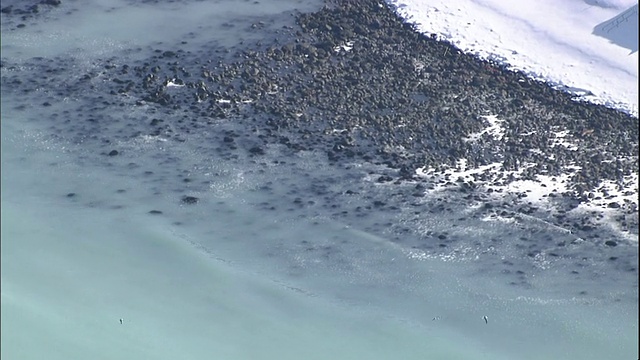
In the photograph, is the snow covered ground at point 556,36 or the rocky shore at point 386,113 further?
the snow covered ground at point 556,36

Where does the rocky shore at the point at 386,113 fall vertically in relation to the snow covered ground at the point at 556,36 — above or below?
below

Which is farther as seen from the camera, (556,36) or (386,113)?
(556,36)

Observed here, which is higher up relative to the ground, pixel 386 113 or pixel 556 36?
pixel 556 36

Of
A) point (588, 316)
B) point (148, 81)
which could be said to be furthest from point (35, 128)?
point (588, 316)

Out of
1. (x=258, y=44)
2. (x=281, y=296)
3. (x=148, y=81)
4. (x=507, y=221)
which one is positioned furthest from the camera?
(x=258, y=44)

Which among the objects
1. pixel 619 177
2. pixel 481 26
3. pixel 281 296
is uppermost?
pixel 481 26

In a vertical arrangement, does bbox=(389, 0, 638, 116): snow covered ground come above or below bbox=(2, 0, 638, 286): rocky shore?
above

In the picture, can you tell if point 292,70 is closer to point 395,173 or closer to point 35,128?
point 395,173

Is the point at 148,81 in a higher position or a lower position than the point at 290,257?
higher

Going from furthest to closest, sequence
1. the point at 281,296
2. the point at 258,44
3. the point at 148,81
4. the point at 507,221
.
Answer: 1. the point at 258,44
2. the point at 148,81
3. the point at 507,221
4. the point at 281,296

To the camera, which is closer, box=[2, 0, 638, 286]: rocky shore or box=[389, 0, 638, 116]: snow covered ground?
box=[2, 0, 638, 286]: rocky shore

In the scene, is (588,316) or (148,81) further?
(148,81)
